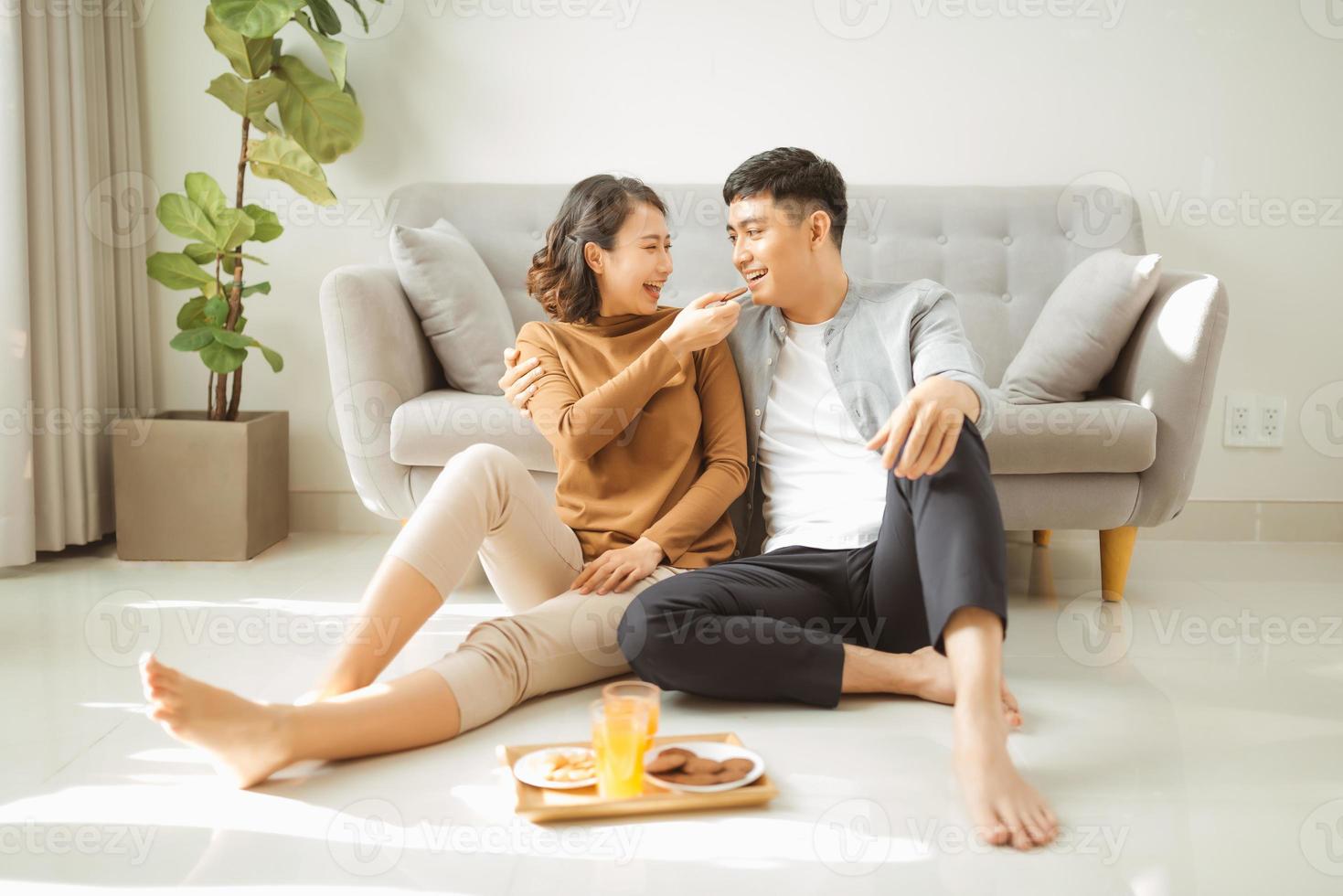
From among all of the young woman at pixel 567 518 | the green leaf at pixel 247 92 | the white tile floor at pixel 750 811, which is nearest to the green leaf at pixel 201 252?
the green leaf at pixel 247 92

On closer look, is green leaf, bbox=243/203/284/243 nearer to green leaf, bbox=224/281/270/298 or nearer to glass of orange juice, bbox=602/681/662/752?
green leaf, bbox=224/281/270/298

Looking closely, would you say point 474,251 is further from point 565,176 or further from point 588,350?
point 588,350

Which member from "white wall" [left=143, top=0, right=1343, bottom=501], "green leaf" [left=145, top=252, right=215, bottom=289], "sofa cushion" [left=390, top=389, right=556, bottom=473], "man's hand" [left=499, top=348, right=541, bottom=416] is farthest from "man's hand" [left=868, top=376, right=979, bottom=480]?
"green leaf" [left=145, top=252, right=215, bottom=289]

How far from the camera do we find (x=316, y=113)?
2682mm

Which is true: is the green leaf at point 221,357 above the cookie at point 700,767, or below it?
above

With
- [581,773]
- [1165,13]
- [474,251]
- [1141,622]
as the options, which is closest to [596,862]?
[581,773]

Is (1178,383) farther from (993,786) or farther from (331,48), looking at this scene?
(331,48)

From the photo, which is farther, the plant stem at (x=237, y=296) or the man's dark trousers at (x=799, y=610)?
the plant stem at (x=237, y=296)

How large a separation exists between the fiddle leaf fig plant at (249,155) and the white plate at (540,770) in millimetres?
1573

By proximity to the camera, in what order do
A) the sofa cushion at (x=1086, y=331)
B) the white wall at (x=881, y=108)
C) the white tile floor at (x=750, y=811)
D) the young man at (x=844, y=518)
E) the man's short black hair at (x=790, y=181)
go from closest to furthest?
the white tile floor at (x=750, y=811) < the young man at (x=844, y=518) < the man's short black hair at (x=790, y=181) < the sofa cushion at (x=1086, y=331) < the white wall at (x=881, y=108)

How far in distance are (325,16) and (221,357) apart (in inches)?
34.6

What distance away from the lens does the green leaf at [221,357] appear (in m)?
2.50

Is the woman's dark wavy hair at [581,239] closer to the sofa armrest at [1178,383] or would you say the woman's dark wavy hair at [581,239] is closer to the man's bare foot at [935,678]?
the man's bare foot at [935,678]

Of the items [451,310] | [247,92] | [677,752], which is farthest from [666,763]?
[247,92]
